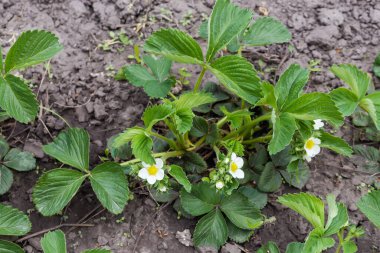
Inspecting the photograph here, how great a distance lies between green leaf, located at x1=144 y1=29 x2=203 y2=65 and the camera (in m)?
1.93

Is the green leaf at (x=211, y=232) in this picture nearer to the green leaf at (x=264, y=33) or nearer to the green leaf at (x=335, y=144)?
the green leaf at (x=335, y=144)

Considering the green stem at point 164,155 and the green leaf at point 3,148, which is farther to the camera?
the green leaf at point 3,148

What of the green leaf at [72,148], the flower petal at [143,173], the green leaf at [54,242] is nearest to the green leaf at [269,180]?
the flower petal at [143,173]

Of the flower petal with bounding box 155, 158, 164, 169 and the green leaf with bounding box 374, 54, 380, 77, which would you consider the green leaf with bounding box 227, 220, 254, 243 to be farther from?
the green leaf with bounding box 374, 54, 380, 77

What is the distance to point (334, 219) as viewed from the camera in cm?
193

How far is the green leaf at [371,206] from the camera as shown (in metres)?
1.99

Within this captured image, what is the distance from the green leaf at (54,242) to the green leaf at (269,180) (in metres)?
0.87

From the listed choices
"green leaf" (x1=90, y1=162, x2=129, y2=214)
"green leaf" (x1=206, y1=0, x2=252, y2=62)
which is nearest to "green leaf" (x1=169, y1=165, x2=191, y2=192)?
"green leaf" (x1=90, y1=162, x2=129, y2=214)

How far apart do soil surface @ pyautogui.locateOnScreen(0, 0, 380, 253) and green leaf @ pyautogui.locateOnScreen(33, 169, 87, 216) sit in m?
0.17

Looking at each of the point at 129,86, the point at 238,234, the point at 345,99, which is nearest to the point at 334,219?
the point at 238,234

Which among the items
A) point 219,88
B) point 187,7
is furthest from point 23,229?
point 187,7

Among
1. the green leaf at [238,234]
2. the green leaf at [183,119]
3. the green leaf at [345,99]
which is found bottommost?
the green leaf at [238,234]

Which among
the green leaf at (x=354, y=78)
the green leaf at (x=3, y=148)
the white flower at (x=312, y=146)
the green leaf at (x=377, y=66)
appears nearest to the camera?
the white flower at (x=312, y=146)

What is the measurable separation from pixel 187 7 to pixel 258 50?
0.46 metres
